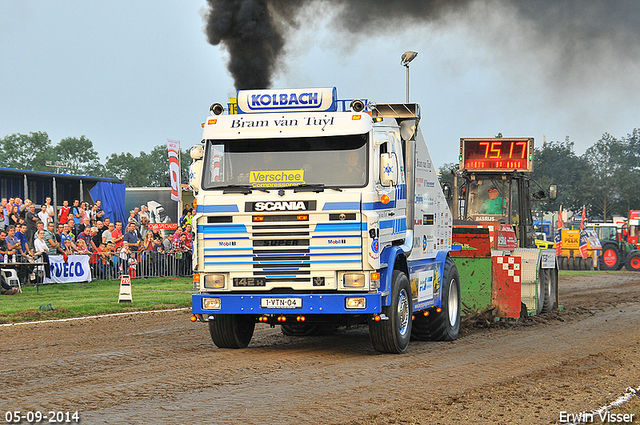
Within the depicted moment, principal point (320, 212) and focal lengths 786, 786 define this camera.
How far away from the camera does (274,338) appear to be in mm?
13281

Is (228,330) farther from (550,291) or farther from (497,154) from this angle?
(497,154)

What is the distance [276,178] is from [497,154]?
33.5 ft

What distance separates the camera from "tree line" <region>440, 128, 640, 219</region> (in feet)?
261

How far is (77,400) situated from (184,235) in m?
20.2

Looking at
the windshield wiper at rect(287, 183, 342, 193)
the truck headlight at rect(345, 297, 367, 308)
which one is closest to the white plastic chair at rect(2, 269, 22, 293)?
the windshield wiper at rect(287, 183, 342, 193)

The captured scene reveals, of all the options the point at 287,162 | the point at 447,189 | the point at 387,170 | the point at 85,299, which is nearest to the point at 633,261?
the point at 447,189

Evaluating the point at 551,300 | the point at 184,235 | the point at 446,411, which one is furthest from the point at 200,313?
the point at 184,235

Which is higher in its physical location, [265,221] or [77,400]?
[265,221]

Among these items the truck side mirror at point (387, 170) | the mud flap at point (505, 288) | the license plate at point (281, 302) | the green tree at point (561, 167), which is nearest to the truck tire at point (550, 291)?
the mud flap at point (505, 288)

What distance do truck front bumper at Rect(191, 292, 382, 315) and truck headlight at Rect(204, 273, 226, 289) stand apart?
0.12 metres

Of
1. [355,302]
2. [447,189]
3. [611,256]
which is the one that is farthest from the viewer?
[611,256]

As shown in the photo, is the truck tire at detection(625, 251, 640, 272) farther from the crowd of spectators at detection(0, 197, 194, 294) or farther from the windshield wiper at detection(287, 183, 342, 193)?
the windshield wiper at detection(287, 183, 342, 193)

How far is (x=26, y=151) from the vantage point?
92562mm

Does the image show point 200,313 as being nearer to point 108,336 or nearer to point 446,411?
point 108,336
